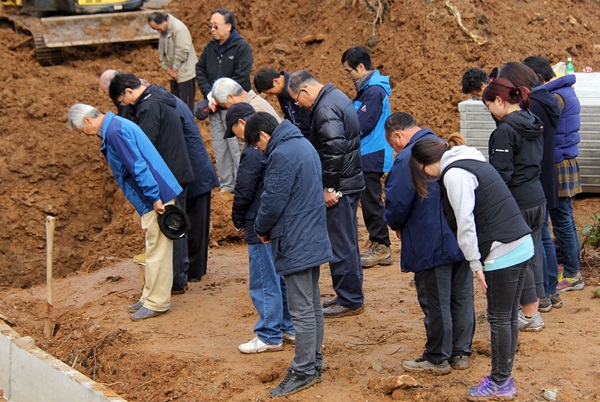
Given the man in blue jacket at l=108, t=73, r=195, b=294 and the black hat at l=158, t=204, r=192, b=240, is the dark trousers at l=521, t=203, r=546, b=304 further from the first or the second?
the man in blue jacket at l=108, t=73, r=195, b=294

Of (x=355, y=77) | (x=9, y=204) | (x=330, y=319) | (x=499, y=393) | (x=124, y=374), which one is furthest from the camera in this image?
(x=9, y=204)

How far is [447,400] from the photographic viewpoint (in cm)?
580

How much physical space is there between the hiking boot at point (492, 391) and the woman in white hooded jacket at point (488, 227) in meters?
0.13

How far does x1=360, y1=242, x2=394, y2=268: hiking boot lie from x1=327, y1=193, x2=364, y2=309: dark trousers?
4.50ft

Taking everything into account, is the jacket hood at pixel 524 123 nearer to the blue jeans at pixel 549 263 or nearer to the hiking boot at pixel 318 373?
the blue jeans at pixel 549 263

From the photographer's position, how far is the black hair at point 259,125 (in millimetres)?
6098

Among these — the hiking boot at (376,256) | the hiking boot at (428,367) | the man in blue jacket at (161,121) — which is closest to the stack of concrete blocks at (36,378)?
the man in blue jacket at (161,121)

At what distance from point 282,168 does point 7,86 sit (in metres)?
9.34

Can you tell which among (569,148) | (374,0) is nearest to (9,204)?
(374,0)

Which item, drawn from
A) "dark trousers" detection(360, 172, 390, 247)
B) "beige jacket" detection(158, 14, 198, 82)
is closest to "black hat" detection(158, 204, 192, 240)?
"dark trousers" detection(360, 172, 390, 247)

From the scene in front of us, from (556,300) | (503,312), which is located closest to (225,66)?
(556,300)

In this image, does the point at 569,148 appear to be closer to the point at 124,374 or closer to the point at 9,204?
the point at 124,374

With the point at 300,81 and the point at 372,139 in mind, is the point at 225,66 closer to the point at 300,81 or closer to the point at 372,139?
the point at 372,139

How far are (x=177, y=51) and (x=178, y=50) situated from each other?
0.02 meters
